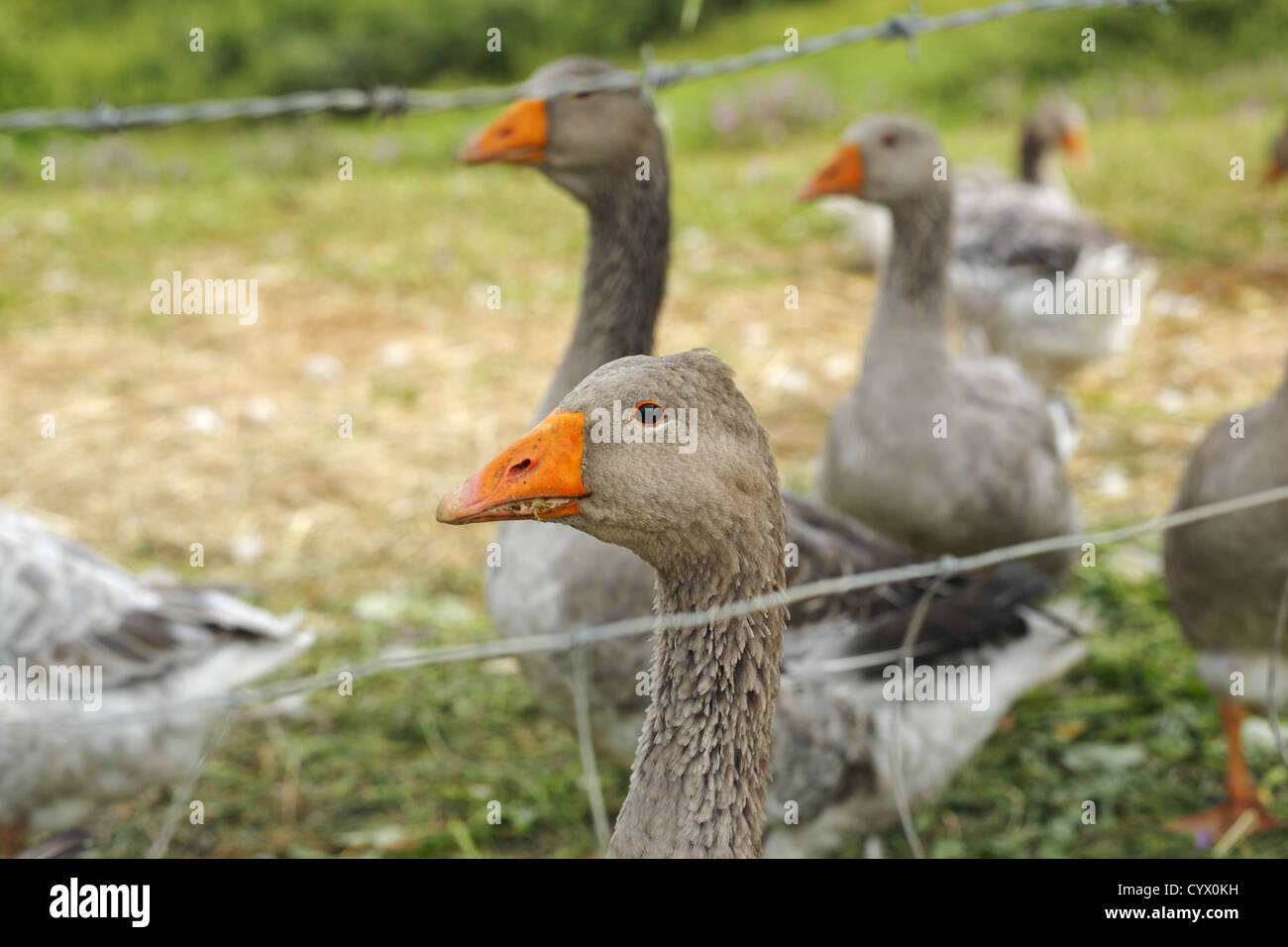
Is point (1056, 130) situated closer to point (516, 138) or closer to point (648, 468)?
point (516, 138)

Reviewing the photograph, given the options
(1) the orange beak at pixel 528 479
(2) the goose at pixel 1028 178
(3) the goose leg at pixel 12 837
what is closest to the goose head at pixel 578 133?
(1) the orange beak at pixel 528 479

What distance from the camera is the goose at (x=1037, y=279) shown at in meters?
6.80

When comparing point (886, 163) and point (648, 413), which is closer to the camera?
point (648, 413)

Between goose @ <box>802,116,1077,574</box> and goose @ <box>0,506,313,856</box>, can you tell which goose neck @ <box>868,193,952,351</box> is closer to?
goose @ <box>802,116,1077,574</box>

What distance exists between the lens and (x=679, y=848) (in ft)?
7.46

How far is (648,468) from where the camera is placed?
2.24 meters

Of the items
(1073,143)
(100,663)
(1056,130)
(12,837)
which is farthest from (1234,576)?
(1073,143)

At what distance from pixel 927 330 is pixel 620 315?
148cm

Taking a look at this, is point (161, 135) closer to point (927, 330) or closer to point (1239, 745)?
point (927, 330)

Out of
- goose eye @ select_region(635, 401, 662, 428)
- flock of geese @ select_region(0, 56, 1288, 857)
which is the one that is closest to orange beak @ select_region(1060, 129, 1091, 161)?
flock of geese @ select_region(0, 56, 1288, 857)

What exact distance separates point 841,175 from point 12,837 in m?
3.77

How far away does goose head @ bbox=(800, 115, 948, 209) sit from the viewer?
16.2 ft

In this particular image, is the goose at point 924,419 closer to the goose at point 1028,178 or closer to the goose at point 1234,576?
the goose at point 1234,576

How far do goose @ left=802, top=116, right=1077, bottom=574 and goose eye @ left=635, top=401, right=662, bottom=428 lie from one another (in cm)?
246
